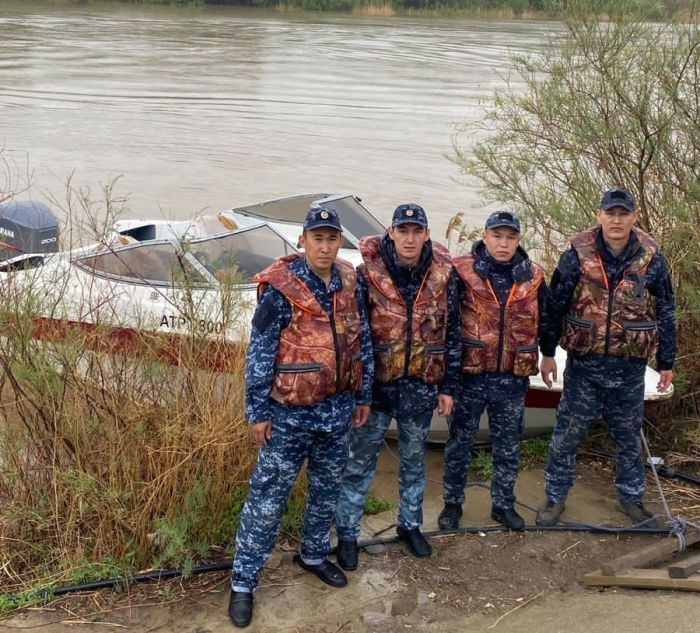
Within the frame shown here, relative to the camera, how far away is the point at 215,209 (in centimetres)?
1544

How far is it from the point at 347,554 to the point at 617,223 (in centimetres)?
210

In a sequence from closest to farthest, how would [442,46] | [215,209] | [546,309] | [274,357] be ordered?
1. [274,357]
2. [546,309]
3. [215,209]
4. [442,46]

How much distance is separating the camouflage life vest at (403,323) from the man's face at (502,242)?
327 mm

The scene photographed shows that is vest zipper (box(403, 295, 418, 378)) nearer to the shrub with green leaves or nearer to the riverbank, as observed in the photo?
the shrub with green leaves

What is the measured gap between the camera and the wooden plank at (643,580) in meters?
4.31

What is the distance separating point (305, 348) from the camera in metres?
3.97

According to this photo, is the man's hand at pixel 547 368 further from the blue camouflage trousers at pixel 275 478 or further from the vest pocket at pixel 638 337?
the blue camouflage trousers at pixel 275 478

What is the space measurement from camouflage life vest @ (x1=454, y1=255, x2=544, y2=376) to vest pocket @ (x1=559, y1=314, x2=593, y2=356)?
243 millimetres

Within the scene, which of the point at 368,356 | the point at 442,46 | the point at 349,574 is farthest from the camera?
the point at 442,46

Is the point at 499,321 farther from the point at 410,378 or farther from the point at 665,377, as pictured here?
the point at 665,377

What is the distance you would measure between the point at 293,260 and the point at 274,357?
44cm

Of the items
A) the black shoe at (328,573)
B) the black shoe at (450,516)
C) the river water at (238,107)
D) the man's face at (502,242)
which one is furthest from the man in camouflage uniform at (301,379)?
the river water at (238,107)

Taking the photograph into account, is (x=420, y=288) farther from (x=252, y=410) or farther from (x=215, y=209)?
(x=215, y=209)

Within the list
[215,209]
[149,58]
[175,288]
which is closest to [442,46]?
[149,58]
